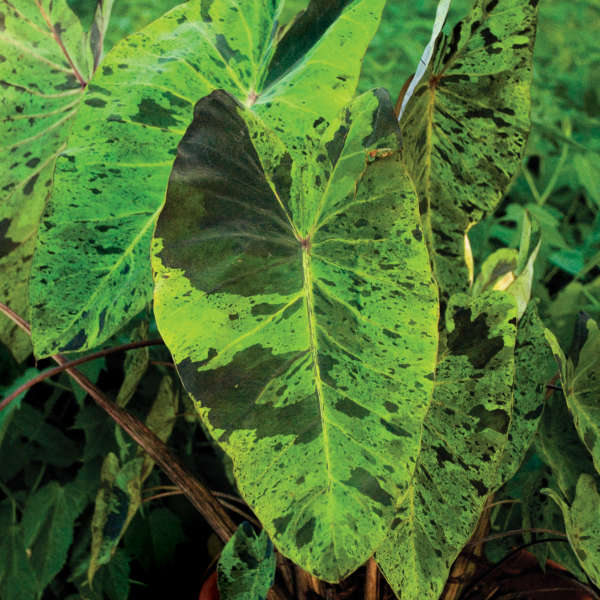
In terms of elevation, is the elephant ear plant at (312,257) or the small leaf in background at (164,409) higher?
the elephant ear plant at (312,257)

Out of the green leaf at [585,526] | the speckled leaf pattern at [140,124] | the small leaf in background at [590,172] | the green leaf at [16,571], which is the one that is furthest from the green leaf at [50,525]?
the small leaf in background at [590,172]

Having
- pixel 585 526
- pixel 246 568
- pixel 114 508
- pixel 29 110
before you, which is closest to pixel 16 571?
pixel 114 508

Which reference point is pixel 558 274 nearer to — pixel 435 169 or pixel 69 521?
pixel 435 169

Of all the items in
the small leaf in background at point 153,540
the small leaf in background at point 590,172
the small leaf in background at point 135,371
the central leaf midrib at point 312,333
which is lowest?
the small leaf in background at point 153,540

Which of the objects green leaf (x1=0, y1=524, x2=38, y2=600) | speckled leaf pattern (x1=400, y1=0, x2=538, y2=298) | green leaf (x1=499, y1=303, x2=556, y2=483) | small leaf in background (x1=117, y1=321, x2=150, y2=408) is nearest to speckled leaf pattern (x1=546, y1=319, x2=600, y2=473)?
green leaf (x1=499, y1=303, x2=556, y2=483)

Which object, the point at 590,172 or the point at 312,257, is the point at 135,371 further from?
the point at 590,172

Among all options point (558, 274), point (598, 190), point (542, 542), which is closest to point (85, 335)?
point (542, 542)

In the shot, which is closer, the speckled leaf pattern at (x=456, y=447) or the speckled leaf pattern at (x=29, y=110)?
the speckled leaf pattern at (x=456, y=447)

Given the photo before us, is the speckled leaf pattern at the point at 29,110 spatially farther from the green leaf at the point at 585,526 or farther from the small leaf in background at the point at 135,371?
the green leaf at the point at 585,526
